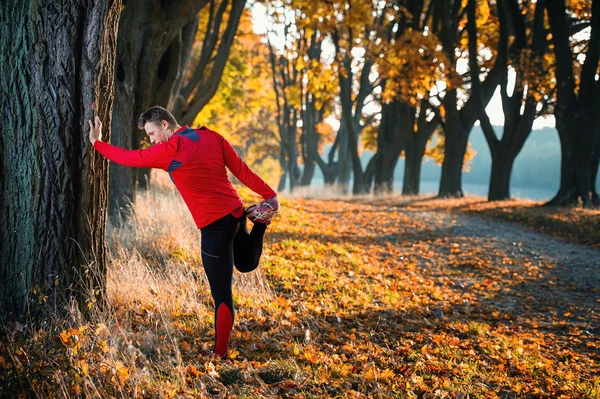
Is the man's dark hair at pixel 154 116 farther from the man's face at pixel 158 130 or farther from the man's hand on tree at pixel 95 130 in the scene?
the man's hand on tree at pixel 95 130

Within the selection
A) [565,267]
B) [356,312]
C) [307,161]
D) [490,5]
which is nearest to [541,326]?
[356,312]

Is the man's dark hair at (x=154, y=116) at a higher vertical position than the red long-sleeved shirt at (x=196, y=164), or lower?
higher

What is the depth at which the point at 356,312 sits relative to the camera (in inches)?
235

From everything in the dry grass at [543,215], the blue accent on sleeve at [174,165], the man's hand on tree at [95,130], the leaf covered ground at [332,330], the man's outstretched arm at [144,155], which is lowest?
the leaf covered ground at [332,330]

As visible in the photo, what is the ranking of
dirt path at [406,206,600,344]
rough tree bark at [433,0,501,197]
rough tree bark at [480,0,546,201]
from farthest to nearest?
rough tree bark at [433,0,501,197]
rough tree bark at [480,0,546,201]
dirt path at [406,206,600,344]

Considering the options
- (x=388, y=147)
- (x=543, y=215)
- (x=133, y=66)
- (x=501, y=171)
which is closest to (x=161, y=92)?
(x=133, y=66)

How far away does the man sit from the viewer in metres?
3.92

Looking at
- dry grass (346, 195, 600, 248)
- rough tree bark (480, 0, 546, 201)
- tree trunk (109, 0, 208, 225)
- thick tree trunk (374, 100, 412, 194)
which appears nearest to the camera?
tree trunk (109, 0, 208, 225)

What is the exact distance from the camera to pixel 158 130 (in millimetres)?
4016

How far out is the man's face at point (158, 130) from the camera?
4.00 m

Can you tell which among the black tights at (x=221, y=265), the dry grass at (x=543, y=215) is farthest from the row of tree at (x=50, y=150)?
the dry grass at (x=543, y=215)

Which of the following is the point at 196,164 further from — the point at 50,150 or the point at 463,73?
the point at 463,73

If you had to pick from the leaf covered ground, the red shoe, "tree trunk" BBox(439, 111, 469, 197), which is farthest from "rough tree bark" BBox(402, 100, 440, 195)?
the red shoe

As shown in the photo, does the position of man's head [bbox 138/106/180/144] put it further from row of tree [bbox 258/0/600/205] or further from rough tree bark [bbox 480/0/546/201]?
rough tree bark [bbox 480/0/546/201]
